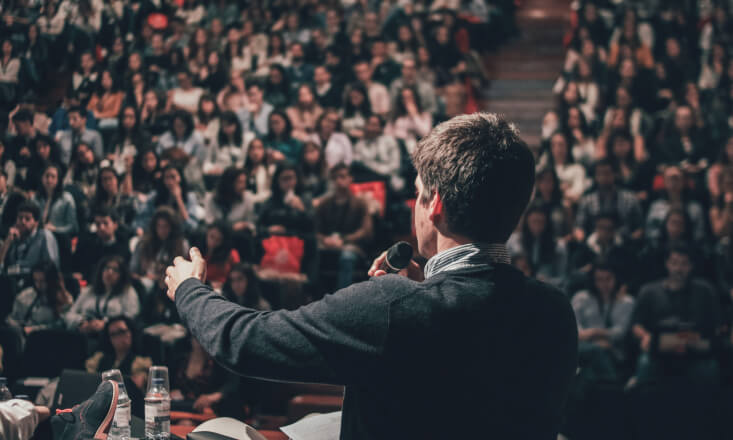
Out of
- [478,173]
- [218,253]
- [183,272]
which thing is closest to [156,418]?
[183,272]

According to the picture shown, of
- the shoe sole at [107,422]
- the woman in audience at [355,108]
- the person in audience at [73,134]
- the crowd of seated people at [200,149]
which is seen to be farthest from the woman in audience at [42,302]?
the woman in audience at [355,108]

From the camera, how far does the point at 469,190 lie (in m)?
0.94

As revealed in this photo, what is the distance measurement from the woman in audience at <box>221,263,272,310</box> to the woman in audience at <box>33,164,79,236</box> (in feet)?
3.26

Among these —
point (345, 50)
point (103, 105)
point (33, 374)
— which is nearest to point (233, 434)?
point (33, 374)

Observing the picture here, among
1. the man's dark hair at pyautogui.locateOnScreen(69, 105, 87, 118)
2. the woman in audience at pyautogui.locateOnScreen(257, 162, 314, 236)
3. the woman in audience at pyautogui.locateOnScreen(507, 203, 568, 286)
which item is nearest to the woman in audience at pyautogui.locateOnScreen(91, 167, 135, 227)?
the man's dark hair at pyautogui.locateOnScreen(69, 105, 87, 118)

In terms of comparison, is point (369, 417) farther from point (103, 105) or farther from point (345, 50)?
point (345, 50)

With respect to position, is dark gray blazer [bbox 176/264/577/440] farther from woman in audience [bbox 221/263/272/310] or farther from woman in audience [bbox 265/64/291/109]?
woman in audience [bbox 265/64/291/109]

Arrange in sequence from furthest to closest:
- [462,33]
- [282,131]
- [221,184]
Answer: [462,33]
[282,131]
[221,184]

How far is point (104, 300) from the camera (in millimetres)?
3713

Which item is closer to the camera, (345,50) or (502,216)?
(502,216)

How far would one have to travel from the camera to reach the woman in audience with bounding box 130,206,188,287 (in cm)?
396

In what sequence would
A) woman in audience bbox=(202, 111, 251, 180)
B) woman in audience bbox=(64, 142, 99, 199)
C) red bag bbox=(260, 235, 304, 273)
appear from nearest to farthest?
woman in audience bbox=(64, 142, 99, 199)
red bag bbox=(260, 235, 304, 273)
woman in audience bbox=(202, 111, 251, 180)

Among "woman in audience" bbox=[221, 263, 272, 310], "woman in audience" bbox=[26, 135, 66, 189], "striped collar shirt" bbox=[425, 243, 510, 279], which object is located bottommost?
"woman in audience" bbox=[221, 263, 272, 310]

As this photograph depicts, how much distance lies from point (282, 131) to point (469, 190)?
15.0ft
